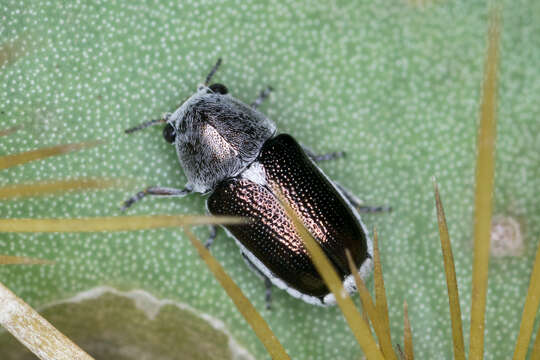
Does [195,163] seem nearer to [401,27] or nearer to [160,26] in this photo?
[160,26]

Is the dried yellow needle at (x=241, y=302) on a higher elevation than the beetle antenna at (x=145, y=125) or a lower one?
lower

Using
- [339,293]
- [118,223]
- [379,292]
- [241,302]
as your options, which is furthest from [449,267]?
[118,223]

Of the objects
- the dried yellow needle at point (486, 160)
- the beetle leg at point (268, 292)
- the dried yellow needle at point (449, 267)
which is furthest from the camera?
the beetle leg at point (268, 292)

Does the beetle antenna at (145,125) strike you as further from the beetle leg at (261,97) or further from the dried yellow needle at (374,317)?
the dried yellow needle at (374,317)

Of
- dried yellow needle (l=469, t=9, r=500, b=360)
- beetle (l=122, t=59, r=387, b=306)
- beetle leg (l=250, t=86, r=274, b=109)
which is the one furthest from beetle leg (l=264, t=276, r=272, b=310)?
dried yellow needle (l=469, t=9, r=500, b=360)

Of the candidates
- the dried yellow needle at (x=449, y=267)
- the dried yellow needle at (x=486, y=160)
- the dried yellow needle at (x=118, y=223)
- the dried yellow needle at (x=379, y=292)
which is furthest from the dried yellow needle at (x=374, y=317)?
the dried yellow needle at (x=118, y=223)
